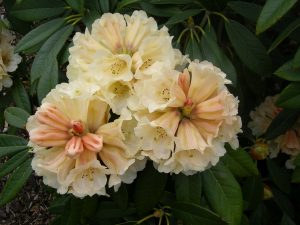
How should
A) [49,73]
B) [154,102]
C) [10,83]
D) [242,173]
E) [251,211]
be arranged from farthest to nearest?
[251,211] < [10,83] < [49,73] < [242,173] < [154,102]

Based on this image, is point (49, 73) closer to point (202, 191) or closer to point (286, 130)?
point (202, 191)

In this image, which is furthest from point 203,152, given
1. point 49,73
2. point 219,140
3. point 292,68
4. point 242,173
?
point 49,73

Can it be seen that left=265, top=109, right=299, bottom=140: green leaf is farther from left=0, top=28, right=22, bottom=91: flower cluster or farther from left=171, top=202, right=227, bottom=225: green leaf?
left=0, top=28, right=22, bottom=91: flower cluster

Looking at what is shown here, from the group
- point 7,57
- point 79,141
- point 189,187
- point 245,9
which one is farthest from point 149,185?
point 7,57

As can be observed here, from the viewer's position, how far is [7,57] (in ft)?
5.09

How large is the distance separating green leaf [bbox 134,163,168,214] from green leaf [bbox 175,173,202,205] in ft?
0.14

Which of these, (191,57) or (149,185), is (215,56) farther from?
(149,185)

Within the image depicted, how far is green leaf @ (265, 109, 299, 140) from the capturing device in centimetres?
155

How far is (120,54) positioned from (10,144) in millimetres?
475

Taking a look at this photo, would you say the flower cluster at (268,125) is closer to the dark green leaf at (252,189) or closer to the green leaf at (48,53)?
the dark green leaf at (252,189)

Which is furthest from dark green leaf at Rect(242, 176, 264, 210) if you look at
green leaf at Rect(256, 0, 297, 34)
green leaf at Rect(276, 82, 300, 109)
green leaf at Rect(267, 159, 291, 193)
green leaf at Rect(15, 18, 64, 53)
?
green leaf at Rect(15, 18, 64, 53)

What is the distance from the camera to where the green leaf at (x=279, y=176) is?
169 centimetres

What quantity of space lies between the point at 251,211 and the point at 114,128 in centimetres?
97

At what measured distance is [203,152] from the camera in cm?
97
